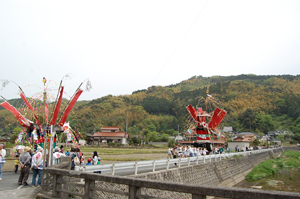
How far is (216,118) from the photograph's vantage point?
29.5 meters

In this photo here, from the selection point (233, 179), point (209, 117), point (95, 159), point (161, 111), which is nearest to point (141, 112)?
point (161, 111)

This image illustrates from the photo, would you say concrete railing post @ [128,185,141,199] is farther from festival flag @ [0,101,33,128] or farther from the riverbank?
the riverbank

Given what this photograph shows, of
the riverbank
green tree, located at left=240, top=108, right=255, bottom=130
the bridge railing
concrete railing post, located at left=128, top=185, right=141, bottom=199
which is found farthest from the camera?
green tree, located at left=240, top=108, right=255, bottom=130

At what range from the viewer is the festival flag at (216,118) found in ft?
96.1

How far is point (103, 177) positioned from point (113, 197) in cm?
389

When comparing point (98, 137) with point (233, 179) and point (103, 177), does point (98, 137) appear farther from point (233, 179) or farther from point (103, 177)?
point (103, 177)

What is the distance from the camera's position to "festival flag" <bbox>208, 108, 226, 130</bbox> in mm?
29281

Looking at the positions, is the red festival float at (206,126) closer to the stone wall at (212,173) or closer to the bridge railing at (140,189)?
the stone wall at (212,173)

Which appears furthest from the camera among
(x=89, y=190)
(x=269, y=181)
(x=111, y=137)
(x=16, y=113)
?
(x=111, y=137)

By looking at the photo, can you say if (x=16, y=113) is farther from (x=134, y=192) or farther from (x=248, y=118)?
(x=248, y=118)

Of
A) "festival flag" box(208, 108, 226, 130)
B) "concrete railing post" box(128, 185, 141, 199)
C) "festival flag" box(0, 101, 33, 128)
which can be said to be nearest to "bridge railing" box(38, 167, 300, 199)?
"concrete railing post" box(128, 185, 141, 199)

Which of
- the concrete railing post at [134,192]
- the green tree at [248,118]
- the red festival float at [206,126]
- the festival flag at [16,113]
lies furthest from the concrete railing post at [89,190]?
the green tree at [248,118]

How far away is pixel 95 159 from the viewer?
12.3 meters

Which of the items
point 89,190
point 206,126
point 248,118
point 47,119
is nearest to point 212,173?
point 206,126
